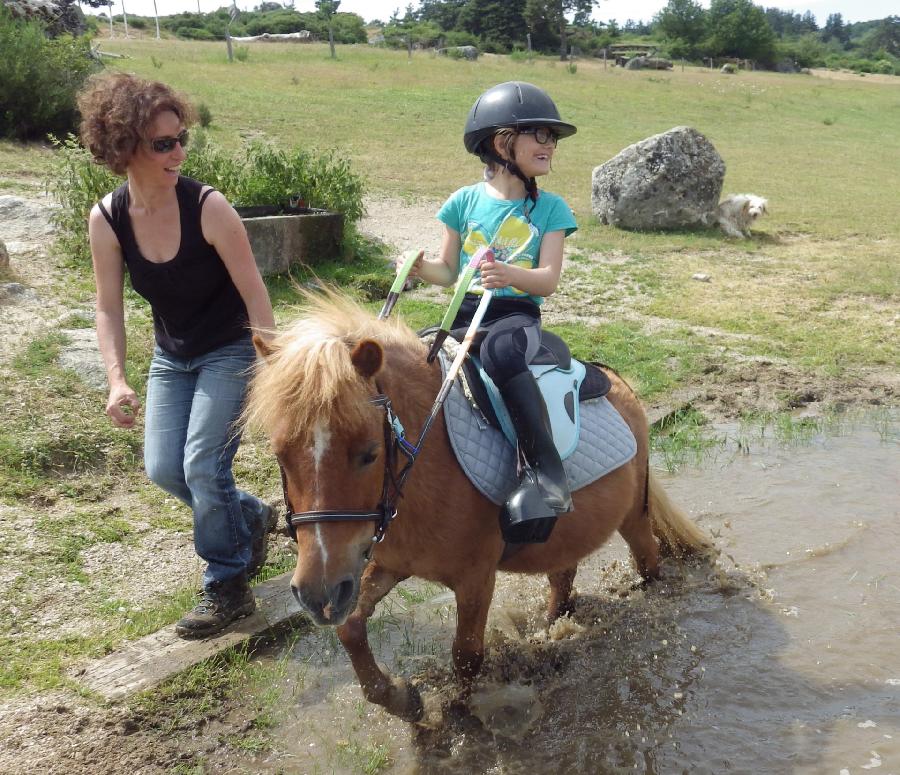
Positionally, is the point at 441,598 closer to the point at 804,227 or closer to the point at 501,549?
the point at 501,549

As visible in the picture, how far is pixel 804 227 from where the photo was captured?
1345 centimetres

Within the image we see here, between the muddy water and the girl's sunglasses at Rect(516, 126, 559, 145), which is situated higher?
the girl's sunglasses at Rect(516, 126, 559, 145)

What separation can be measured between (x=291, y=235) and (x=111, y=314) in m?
5.82

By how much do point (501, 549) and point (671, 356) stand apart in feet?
15.3

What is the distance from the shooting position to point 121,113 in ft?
10.7

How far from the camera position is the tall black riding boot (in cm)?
304

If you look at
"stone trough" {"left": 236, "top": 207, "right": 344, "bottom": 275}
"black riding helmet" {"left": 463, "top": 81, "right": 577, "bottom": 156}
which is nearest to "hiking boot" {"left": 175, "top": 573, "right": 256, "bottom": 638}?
"black riding helmet" {"left": 463, "top": 81, "right": 577, "bottom": 156}

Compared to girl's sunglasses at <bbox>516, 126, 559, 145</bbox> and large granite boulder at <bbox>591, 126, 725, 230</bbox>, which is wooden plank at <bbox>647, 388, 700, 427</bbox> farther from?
large granite boulder at <bbox>591, 126, 725, 230</bbox>

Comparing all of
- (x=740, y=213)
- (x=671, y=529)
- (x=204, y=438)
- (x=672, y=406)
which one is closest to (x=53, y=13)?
(x=740, y=213)

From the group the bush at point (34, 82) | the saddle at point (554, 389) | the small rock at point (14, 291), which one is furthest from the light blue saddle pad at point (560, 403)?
the bush at point (34, 82)

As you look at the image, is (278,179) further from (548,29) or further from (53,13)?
(548,29)

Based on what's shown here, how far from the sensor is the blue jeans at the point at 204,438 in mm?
3551

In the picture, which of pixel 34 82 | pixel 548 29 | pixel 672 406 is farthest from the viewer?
pixel 548 29

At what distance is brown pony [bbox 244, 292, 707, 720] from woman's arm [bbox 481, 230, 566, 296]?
1.19 ft
